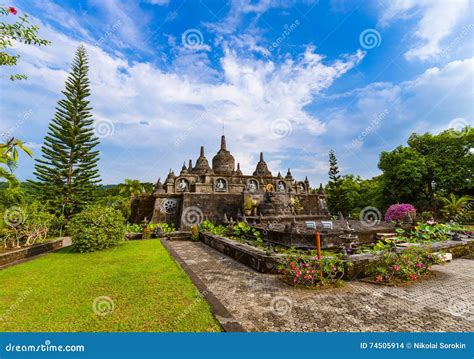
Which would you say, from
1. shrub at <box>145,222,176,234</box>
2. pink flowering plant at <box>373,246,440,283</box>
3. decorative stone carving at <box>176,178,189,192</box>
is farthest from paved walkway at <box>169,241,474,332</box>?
decorative stone carving at <box>176,178,189,192</box>

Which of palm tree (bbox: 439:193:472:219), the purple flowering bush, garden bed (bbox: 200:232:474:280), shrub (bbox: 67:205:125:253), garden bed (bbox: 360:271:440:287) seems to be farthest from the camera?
palm tree (bbox: 439:193:472:219)

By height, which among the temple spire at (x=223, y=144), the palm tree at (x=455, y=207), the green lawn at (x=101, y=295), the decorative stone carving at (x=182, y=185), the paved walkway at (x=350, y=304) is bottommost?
the paved walkway at (x=350, y=304)

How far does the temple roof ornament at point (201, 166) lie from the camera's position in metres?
27.5

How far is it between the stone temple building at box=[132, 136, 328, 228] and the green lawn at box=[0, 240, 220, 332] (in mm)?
10205

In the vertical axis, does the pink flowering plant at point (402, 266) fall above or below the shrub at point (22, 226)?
below

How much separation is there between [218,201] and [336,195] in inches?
680

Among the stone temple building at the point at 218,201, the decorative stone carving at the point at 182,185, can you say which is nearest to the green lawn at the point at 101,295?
the stone temple building at the point at 218,201

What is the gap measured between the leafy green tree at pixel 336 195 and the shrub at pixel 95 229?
85.3 ft

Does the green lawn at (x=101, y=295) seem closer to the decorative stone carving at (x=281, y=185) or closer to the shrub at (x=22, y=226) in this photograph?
the shrub at (x=22, y=226)

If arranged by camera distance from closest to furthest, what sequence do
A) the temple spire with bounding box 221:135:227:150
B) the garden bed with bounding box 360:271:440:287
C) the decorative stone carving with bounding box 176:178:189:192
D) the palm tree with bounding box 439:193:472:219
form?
the garden bed with bounding box 360:271:440:287
the palm tree with bounding box 439:193:472:219
the decorative stone carving with bounding box 176:178:189:192
the temple spire with bounding box 221:135:227:150

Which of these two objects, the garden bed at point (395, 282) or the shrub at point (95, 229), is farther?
the shrub at point (95, 229)

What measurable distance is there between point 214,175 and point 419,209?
21.3 metres

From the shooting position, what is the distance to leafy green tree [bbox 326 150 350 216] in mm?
28047

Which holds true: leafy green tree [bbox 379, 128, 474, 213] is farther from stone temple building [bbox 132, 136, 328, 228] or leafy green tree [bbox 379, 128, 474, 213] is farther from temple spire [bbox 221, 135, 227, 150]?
temple spire [bbox 221, 135, 227, 150]
